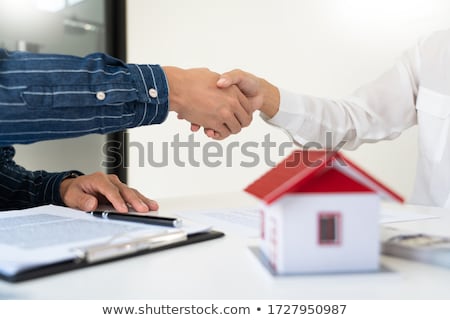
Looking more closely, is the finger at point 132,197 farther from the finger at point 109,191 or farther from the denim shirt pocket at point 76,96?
the denim shirt pocket at point 76,96

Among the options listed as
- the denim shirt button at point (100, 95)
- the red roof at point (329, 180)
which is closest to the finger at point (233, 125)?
the denim shirt button at point (100, 95)

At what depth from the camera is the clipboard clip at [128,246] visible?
0.48 meters

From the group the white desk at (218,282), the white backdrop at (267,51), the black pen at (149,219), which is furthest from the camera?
the white backdrop at (267,51)

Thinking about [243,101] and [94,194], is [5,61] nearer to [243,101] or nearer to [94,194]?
[94,194]

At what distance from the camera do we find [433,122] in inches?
49.5

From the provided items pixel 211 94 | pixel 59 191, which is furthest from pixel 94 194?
pixel 211 94

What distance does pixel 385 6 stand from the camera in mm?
1711

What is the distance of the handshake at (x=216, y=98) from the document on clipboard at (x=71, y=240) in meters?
0.32

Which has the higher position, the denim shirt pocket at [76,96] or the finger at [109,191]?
the denim shirt pocket at [76,96]

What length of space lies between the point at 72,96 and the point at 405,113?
0.96m

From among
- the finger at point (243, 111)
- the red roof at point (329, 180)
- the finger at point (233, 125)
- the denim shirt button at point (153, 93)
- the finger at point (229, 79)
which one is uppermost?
the finger at point (229, 79)

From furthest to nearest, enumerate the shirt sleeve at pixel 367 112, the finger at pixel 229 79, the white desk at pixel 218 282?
1. the shirt sleeve at pixel 367 112
2. the finger at pixel 229 79
3. the white desk at pixel 218 282

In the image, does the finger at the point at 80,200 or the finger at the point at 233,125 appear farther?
the finger at the point at 233,125

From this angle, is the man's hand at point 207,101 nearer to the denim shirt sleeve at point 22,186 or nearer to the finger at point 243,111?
the finger at point 243,111
